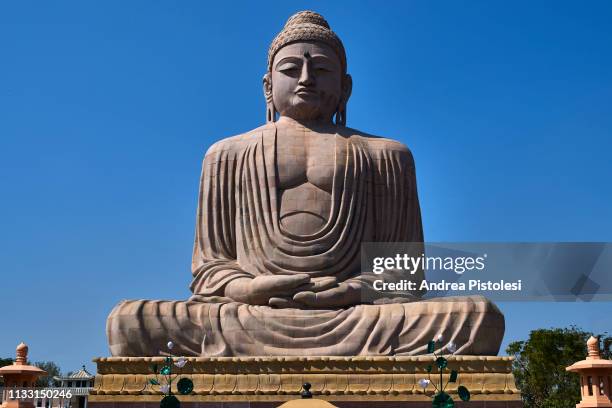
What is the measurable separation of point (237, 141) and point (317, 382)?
4.69 metres

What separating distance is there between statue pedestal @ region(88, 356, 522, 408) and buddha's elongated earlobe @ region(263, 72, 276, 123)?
5051 millimetres

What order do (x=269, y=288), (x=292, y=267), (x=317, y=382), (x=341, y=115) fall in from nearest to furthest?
(x=317, y=382) → (x=269, y=288) → (x=292, y=267) → (x=341, y=115)

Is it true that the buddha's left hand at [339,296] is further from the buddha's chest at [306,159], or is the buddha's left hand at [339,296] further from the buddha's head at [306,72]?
the buddha's head at [306,72]

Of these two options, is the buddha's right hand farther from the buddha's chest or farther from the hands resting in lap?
the buddha's chest

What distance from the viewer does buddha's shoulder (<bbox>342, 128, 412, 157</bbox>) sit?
14.8 meters

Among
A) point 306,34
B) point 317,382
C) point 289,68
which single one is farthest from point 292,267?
point 306,34

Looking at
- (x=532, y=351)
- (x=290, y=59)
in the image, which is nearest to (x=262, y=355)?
(x=290, y=59)

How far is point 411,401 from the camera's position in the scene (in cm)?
1151

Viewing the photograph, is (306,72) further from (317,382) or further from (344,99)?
(317,382)

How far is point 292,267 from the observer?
13.6 meters

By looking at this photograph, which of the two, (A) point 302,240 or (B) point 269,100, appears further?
(B) point 269,100

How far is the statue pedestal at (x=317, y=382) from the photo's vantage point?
11.6m

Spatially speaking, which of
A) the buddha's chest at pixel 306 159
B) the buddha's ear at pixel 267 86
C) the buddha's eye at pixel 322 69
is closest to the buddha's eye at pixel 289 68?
the buddha's eye at pixel 322 69

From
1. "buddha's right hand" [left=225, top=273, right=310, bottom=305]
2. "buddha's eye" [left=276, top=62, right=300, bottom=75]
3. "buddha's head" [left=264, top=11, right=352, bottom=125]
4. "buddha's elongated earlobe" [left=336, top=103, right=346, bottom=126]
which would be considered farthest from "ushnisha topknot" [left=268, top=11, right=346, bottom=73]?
"buddha's right hand" [left=225, top=273, right=310, bottom=305]
